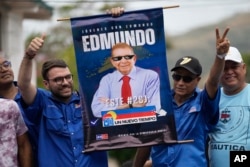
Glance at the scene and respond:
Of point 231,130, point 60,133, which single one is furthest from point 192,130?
point 60,133

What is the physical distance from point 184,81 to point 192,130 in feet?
1.35

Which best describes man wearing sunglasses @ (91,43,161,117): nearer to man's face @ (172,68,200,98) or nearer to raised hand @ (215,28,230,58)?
man's face @ (172,68,200,98)

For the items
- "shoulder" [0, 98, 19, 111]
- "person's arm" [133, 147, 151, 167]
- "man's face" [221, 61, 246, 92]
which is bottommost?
"person's arm" [133, 147, 151, 167]

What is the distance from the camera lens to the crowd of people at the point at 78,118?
20.9ft

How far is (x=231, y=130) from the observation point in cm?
661

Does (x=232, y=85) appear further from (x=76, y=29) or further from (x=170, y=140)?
(x=76, y=29)

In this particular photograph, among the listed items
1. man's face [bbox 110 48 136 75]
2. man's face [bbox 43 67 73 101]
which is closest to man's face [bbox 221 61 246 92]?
man's face [bbox 110 48 136 75]

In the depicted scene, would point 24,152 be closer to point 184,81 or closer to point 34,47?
point 34,47

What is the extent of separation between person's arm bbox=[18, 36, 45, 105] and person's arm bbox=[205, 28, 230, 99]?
1390 millimetres

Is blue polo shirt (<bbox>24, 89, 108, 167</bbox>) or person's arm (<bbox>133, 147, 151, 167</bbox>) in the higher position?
blue polo shirt (<bbox>24, 89, 108, 167</bbox>)

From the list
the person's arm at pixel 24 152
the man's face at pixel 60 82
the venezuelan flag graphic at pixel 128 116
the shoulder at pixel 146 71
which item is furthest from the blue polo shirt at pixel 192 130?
the person's arm at pixel 24 152

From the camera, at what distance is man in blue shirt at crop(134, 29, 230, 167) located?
6410mm

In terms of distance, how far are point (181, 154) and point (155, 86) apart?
60 cm

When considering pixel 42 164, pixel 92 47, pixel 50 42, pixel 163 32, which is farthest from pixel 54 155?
pixel 50 42
